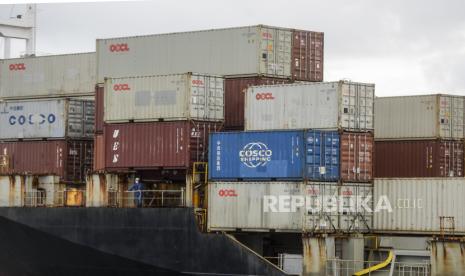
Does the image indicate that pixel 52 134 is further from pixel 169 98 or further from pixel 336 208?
pixel 336 208

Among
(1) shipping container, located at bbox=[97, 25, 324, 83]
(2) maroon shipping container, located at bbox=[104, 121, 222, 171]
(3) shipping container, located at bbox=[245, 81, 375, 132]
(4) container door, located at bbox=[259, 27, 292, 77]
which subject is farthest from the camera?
(1) shipping container, located at bbox=[97, 25, 324, 83]

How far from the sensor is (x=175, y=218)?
4053 cm

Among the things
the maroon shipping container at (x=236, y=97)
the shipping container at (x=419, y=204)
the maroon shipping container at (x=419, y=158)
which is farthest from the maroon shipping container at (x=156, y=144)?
the maroon shipping container at (x=419, y=158)

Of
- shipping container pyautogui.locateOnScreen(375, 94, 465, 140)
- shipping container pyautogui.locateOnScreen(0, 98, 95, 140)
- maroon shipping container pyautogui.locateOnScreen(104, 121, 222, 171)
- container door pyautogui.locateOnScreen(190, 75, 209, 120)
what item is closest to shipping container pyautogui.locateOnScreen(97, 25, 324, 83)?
container door pyautogui.locateOnScreen(190, 75, 209, 120)

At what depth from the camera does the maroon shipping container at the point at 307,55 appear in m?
42.7

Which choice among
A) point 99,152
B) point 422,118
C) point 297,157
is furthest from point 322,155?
point 99,152

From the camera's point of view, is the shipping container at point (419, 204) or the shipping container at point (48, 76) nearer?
the shipping container at point (419, 204)

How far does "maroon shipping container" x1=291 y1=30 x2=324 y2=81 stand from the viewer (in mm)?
42719

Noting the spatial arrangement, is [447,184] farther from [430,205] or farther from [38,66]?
[38,66]

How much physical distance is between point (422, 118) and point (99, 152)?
1408cm

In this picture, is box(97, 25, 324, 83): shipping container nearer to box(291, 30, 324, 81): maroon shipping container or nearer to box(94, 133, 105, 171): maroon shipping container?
box(291, 30, 324, 81): maroon shipping container

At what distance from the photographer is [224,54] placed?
42781 millimetres

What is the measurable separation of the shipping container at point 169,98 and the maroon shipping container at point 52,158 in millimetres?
5122

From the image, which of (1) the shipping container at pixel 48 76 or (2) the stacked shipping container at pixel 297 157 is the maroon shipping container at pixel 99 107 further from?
(2) the stacked shipping container at pixel 297 157
